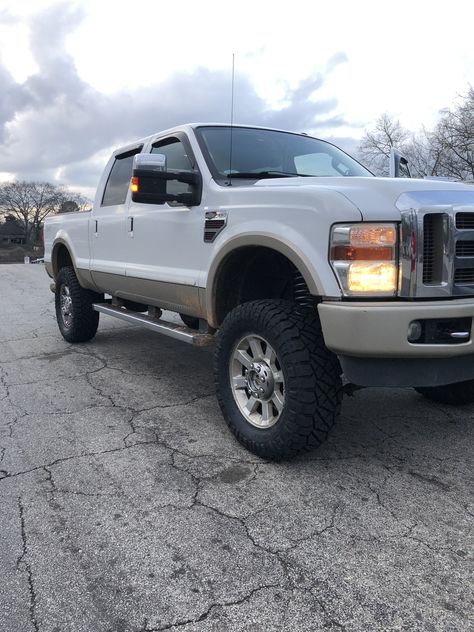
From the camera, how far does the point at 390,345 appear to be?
2.59 meters

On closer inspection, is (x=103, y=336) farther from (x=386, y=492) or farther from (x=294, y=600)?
(x=294, y=600)

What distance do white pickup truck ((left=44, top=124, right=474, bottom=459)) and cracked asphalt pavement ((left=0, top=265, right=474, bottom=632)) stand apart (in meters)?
0.37

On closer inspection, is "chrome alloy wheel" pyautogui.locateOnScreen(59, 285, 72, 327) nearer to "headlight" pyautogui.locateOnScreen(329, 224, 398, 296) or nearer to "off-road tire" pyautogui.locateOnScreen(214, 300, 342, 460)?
"off-road tire" pyautogui.locateOnScreen(214, 300, 342, 460)

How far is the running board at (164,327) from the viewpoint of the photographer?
3887 mm

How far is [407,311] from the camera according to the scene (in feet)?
8.38

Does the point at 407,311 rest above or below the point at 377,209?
below

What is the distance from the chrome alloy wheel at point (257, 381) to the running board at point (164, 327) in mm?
525

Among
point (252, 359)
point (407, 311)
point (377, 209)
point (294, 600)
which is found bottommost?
point (294, 600)

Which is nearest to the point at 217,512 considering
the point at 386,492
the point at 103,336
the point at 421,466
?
the point at 386,492

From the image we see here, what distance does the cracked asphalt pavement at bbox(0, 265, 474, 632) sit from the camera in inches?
78.6

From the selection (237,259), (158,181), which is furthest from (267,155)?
(237,259)

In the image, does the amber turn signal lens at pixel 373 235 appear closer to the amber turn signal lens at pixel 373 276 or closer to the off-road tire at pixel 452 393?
the amber turn signal lens at pixel 373 276

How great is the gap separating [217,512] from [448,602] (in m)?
1.10

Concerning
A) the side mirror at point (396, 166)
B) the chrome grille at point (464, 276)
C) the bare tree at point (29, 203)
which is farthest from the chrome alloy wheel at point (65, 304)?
the bare tree at point (29, 203)
